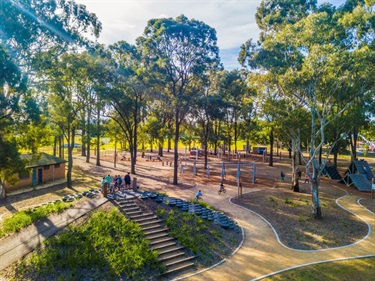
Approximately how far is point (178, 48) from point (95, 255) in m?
22.9

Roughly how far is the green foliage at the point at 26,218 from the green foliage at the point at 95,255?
321cm

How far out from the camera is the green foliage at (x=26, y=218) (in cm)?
1605

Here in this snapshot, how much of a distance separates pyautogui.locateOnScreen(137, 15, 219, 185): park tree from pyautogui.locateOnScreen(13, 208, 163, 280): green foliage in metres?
17.5

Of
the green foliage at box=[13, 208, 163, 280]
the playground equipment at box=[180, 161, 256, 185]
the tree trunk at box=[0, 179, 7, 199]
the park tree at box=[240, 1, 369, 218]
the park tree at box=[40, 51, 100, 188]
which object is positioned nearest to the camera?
the green foliage at box=[13, 208, 163, 280]

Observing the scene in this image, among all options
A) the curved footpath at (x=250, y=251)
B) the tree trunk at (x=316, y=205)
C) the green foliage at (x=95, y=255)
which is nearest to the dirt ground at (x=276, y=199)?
the tree trunk at (x=316, y=205)

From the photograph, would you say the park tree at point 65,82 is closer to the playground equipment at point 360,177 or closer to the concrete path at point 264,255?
the concrete path at point 264,255

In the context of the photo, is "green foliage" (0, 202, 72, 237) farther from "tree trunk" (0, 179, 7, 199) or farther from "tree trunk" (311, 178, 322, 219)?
"tree trunk" (311, 178, 322, 219)

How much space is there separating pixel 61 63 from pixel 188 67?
14.2 metres

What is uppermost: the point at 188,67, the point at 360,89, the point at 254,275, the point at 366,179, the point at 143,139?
the point at 188,67

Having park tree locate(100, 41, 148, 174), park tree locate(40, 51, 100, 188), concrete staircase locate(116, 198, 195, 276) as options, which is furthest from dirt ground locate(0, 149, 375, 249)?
park tree locate(100, 41, 148, 174)

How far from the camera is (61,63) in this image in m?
20.8

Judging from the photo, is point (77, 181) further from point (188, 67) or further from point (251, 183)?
point (251, 183)

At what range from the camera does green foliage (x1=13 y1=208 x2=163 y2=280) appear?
12.6m

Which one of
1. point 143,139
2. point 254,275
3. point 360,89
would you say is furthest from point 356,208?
point 143,139
